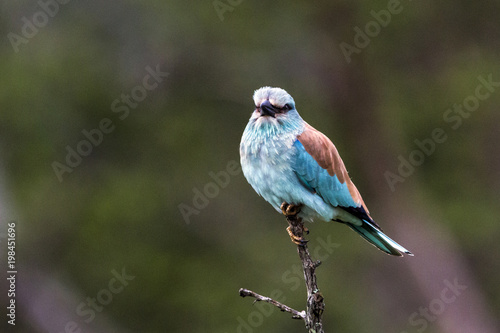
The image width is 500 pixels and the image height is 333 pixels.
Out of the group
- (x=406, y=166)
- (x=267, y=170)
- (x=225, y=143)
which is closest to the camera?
(x=267, y=170)

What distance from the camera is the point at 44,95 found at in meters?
13.1

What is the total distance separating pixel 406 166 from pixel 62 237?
5968mm

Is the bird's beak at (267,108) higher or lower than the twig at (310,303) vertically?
higher

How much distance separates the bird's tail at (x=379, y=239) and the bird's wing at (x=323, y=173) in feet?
0.44

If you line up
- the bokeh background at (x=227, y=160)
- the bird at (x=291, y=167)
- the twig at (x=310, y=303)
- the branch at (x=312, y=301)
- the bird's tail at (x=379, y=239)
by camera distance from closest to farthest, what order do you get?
the twig at (x=310, y=303) → the branch at (x=312, y=301) → the bird at (x=291, y=167) → the bird's tail at (x=379, y=239) → the bokeh background at (x=227, y=160)

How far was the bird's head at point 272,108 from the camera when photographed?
656 cm

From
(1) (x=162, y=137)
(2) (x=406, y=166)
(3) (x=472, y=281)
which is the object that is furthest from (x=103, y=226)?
(3) (x=472, y=281)

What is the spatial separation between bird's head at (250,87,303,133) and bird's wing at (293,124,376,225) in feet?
0.63

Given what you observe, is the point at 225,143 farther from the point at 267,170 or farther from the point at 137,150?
the point at 267,170

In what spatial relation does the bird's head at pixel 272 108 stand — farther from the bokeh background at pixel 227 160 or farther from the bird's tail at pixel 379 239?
the bokeh background at pixel 227 160

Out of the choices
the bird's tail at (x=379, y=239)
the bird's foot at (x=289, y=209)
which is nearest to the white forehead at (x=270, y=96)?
the bird's foot at (x=289, y=209)

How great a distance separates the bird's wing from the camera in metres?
6.51

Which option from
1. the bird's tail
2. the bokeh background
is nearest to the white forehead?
the bird's tail

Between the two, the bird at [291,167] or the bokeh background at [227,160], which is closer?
the bird at [291,167]
